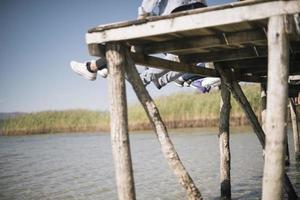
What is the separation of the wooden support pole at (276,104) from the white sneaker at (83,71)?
8.77 feet

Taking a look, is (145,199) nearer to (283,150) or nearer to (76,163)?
(283,150)

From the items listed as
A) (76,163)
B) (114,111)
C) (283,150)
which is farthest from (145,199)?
(76,163)

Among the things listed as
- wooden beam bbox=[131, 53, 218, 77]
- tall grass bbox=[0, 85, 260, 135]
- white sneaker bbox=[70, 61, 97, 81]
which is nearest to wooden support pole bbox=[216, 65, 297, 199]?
wooden beam bbox=[131, 53, 218, 77]

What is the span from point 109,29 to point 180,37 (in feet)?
2.80

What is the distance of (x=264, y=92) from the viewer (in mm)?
9812

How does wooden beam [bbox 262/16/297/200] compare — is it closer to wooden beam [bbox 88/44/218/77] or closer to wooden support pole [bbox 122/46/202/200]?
wooden support pole [bbox 122/46/202/200]

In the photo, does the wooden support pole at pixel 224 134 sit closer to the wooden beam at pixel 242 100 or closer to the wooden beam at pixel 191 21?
the wooden beam at pixel 242 100

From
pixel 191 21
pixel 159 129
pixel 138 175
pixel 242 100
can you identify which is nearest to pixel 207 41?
pixel 191 21

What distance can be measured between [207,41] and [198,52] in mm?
1354

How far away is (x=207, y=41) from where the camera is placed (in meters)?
4.21

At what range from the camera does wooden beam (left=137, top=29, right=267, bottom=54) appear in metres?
4.05

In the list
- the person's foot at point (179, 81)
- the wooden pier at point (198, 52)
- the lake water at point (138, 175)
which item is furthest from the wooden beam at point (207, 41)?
the lake water at point (138, 175)

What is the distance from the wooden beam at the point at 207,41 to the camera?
405cm

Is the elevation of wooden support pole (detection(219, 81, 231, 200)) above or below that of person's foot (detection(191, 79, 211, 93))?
below
